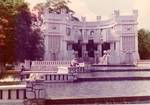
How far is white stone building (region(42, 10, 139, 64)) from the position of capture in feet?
292

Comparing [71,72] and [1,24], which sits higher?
[1,24]

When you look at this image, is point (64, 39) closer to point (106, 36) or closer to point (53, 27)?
point (53, 27)

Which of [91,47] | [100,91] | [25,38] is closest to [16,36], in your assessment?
[25,38]

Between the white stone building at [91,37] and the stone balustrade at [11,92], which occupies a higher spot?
the white stone building at [91,37]

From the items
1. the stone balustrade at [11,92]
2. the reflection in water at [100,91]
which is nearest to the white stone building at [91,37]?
the reflection in water at [100,91]

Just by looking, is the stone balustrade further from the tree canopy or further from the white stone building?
the white stone building

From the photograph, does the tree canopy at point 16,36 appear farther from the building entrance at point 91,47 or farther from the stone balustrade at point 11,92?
the building entrance at point 91,47

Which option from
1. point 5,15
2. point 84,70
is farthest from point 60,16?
point 5,15

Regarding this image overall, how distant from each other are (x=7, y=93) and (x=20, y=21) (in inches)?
1470

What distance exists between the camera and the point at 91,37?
103375mm

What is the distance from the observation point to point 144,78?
40.7 metres

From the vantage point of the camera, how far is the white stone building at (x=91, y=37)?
3509 inches

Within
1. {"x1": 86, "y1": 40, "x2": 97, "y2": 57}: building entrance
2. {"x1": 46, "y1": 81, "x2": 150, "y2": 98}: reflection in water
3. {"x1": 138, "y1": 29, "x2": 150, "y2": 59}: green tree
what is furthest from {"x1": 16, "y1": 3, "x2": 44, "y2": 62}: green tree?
{"x1": 138, "y1": 29, "x2": 150, "y2": 59}: green tree

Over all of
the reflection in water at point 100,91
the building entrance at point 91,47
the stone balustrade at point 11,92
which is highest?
the building entrance at point 91,47
